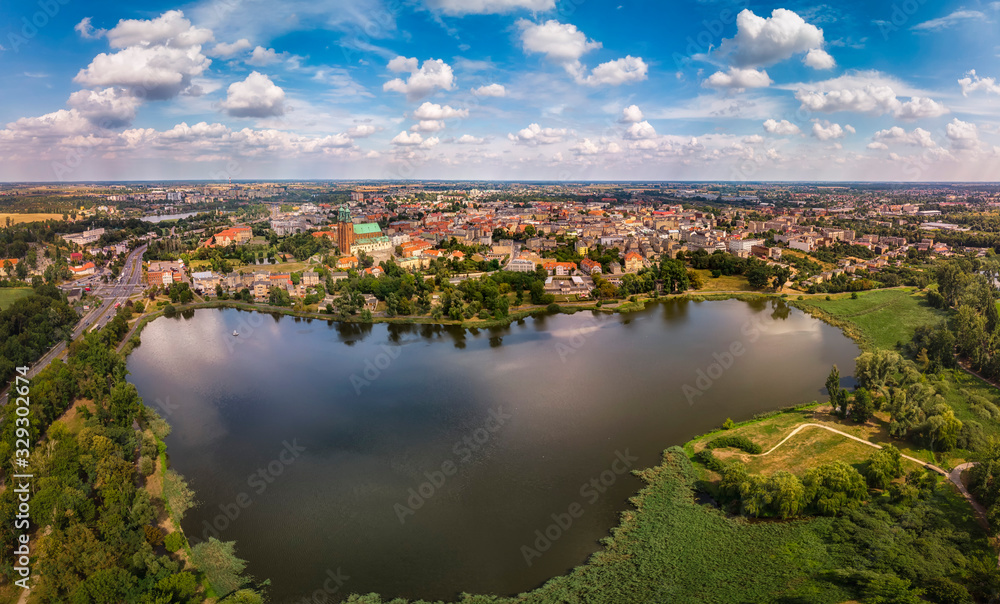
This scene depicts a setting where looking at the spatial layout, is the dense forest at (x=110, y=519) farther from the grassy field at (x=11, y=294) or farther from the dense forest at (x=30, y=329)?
the grassy field at (x=11, y=294)

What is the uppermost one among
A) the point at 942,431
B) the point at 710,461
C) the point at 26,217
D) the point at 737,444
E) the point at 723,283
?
the point at 26,217

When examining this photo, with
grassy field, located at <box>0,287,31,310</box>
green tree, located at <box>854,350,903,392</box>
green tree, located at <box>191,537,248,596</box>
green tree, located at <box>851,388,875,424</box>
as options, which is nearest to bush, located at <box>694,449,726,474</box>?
green tree, located at <box>851,388,875,424</box>

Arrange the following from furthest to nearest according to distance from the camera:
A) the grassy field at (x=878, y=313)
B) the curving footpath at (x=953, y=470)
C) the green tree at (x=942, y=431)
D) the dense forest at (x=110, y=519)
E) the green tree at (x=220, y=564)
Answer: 1. the grassy field at (x=878, y=313)
2. the green tree at (x=942, y=431)
3. the curving footpath at (x=953, y=470)
4. the green tree at (x=220, y=564)
5. the dense forest at (x=110, y=519)

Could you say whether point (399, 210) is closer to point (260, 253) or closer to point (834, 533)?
point (260, 253)

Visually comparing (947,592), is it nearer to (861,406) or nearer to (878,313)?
(861,406)

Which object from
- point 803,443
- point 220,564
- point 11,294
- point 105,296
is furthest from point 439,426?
point 11,294

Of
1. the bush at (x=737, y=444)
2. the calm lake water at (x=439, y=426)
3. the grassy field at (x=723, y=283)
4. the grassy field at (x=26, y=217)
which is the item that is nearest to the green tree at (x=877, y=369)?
the calm lake water at (x=439, y=426)

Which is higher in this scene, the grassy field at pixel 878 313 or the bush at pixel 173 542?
the grassy field at pixel 878 313
